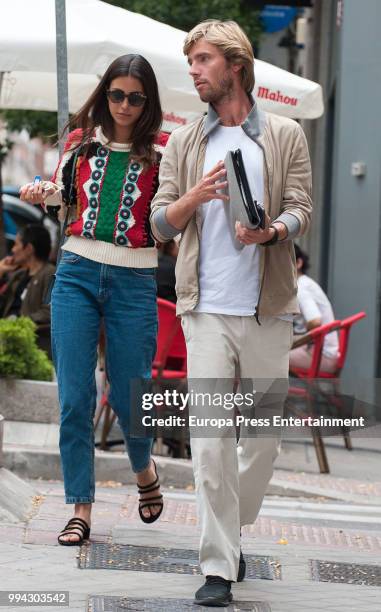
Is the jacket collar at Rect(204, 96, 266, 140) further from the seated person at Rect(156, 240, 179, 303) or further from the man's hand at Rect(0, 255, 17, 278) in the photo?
the man's hand at Rect(0, 255, 17, 278)

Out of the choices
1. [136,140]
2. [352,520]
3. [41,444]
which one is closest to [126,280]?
[136,140]

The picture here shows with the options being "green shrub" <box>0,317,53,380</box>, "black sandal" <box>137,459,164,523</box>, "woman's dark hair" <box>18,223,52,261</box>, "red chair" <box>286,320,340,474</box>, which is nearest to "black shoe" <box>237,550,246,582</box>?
"black sandal" <box>137,459,164,523</box>

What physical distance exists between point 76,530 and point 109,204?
4.44ft

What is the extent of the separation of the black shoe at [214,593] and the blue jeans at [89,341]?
1.09m

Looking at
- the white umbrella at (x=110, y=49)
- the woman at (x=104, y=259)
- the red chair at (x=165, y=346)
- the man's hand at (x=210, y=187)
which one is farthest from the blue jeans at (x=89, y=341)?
the white umbrella at (x=110, y=49)

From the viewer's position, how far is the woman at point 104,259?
557 centimetres

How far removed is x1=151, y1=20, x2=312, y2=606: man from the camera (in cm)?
473

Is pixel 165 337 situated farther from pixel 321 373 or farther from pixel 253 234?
pixel 253 234

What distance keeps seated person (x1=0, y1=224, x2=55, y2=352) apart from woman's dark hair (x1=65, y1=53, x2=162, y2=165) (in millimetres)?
4565

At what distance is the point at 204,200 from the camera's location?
15.4ft

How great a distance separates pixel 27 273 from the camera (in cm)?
1150

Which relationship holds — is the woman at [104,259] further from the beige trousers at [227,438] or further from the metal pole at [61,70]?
the metal pole at [61,70]

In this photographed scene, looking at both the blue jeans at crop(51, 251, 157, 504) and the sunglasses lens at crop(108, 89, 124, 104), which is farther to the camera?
the sunglasses lens at crop(108, 89, 124, 104)

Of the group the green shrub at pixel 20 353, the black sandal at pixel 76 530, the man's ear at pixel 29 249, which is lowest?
the green shrub at pixel 20 353
